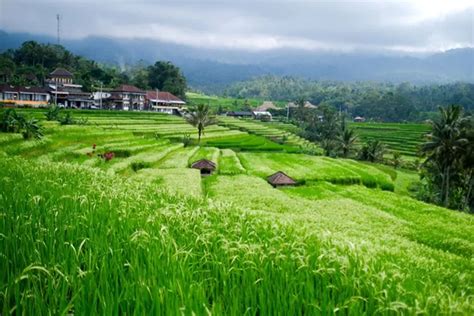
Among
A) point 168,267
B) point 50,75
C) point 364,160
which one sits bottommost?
point 364,160

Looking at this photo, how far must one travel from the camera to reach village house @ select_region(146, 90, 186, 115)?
10091cm

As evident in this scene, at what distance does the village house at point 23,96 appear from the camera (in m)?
64.2

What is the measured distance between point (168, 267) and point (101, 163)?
86.8 feet

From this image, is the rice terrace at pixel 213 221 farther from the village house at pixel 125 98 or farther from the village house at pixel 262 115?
the village house at pixel 262 115

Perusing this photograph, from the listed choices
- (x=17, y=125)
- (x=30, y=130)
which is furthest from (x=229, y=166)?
(x=17, y=125)

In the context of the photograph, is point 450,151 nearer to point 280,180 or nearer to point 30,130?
point 280,180

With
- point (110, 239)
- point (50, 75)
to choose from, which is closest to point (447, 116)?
point (110, 239)

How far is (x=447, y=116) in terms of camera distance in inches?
1736

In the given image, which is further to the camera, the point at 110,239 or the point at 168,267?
the point at 110,239

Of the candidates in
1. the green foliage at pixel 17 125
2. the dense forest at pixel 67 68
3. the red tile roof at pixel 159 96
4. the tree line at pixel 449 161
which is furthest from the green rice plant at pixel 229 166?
the red tile roof at pixel 159 96

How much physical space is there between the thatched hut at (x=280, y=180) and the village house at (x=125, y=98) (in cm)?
6047

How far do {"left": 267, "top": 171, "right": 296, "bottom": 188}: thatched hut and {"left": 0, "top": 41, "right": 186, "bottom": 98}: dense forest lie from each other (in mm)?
55880

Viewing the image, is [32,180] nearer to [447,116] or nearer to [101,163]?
[101,163]

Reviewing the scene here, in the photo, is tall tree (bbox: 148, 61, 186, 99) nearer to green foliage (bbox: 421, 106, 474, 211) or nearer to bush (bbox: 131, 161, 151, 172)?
green foliage (bbox: 421, 106, 474, 211)
